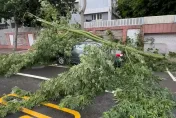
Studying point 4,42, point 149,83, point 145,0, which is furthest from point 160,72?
point 4,42

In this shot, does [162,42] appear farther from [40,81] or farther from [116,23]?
[40,81]

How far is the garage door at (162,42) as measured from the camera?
10453 mm

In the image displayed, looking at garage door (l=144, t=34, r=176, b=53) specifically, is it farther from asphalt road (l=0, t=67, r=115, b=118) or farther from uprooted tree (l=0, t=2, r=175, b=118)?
uprooted tree (l=0, t=2, r=175, b=118)

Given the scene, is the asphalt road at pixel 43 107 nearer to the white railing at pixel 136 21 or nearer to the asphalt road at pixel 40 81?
the asphalt road at pixel 40 81

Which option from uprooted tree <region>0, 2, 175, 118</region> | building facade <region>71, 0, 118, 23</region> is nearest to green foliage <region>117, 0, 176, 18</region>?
building facade <region>71, 0, 118, 23</region>

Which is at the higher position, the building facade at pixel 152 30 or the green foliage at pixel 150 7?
the green foliage at pixel 150 7

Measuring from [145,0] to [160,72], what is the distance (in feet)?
28.2

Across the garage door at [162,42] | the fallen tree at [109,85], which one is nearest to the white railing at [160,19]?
the garage door at [162,42]

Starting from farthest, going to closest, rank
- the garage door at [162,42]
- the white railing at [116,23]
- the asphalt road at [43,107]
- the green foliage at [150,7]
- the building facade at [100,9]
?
the building facade at [100,9] → the green foliage at [150,7] → the white railing at [116,23] → the garage door at [162,42] → the asphalt road at [43,107]

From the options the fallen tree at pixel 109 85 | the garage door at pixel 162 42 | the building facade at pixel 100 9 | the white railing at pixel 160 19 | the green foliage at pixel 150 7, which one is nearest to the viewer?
the fallen tree at pixel 109 85

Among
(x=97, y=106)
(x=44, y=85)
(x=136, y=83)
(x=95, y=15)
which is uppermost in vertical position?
(x=95, y=15)

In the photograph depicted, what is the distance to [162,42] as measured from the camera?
10.7 m

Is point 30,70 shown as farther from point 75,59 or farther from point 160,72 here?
point 160,72

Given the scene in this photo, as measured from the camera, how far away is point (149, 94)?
337cm
